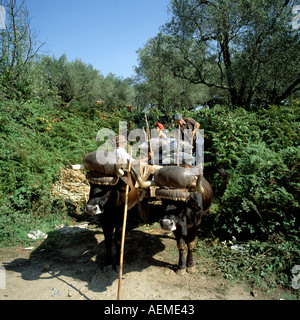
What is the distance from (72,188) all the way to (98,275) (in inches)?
152

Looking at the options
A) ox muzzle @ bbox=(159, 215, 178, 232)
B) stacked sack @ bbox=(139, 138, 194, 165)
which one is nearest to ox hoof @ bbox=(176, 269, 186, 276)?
ox muzzle @ bbox=(159, 215, 178, 232)

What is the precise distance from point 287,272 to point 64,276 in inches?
167

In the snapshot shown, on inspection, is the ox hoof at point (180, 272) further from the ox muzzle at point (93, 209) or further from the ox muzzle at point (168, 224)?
the ox muzzle at point (93, 209)

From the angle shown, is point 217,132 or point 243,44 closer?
point 217,132

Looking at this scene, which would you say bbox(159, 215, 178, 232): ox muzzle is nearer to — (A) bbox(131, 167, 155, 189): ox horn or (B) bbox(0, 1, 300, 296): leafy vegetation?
(A) bbox(131, 167, 155, 189): ox horn

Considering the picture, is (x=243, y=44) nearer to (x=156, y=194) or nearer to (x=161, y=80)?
(x=161, y=80)

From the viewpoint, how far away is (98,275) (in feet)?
14.9

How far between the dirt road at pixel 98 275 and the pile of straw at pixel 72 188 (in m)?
1.63

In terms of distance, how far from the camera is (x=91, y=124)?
1226cm

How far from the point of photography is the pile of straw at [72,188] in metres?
7.66

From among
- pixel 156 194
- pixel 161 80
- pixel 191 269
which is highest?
pixel 161 80

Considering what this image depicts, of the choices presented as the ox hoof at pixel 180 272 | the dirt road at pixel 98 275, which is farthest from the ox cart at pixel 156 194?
the dirt road at pixel 98 275

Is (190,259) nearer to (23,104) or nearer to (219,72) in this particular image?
(23,104)

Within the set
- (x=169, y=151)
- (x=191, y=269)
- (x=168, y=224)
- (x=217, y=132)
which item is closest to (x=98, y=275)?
(x=191, y=269)
